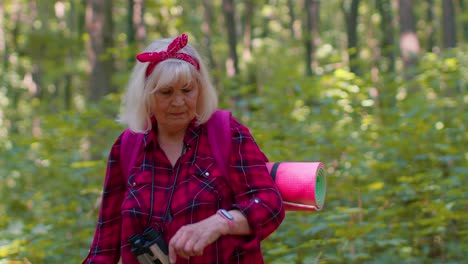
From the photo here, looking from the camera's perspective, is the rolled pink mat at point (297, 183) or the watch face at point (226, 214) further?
the rolled pink mat at point (297, 183)

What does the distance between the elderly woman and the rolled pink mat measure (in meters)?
0.08

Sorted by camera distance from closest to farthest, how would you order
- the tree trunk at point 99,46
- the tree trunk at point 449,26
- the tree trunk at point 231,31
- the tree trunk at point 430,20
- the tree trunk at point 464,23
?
the tree trunk at point 99,46 < the tree trunk at point 449,26 < the tree trunk at point 231,31 < the tree trunk at point 430,20 < the tree trunk at point 464,23

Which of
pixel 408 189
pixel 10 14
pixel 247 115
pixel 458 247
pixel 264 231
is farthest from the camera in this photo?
pixel 10 14

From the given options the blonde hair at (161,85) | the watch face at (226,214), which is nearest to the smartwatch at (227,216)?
the watch face at (226,214)

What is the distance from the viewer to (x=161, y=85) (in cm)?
213

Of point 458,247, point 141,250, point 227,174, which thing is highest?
point 227,174

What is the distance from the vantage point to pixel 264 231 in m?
2.02

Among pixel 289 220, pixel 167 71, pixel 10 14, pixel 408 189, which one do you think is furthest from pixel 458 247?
pixel 10 14

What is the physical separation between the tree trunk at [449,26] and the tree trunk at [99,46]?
9.43 meters

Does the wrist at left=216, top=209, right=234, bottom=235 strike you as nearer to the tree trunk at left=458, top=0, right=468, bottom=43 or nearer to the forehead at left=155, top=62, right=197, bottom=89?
the forehead at left=155, top=62, right=197, bottom=89

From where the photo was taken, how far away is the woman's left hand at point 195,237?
1.84m

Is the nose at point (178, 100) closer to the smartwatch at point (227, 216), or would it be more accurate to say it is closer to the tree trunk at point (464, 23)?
the smartwatch at point (227, 216)

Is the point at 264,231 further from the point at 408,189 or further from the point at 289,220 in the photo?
the point at 408,189

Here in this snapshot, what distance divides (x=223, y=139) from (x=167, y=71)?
0.32 meters
